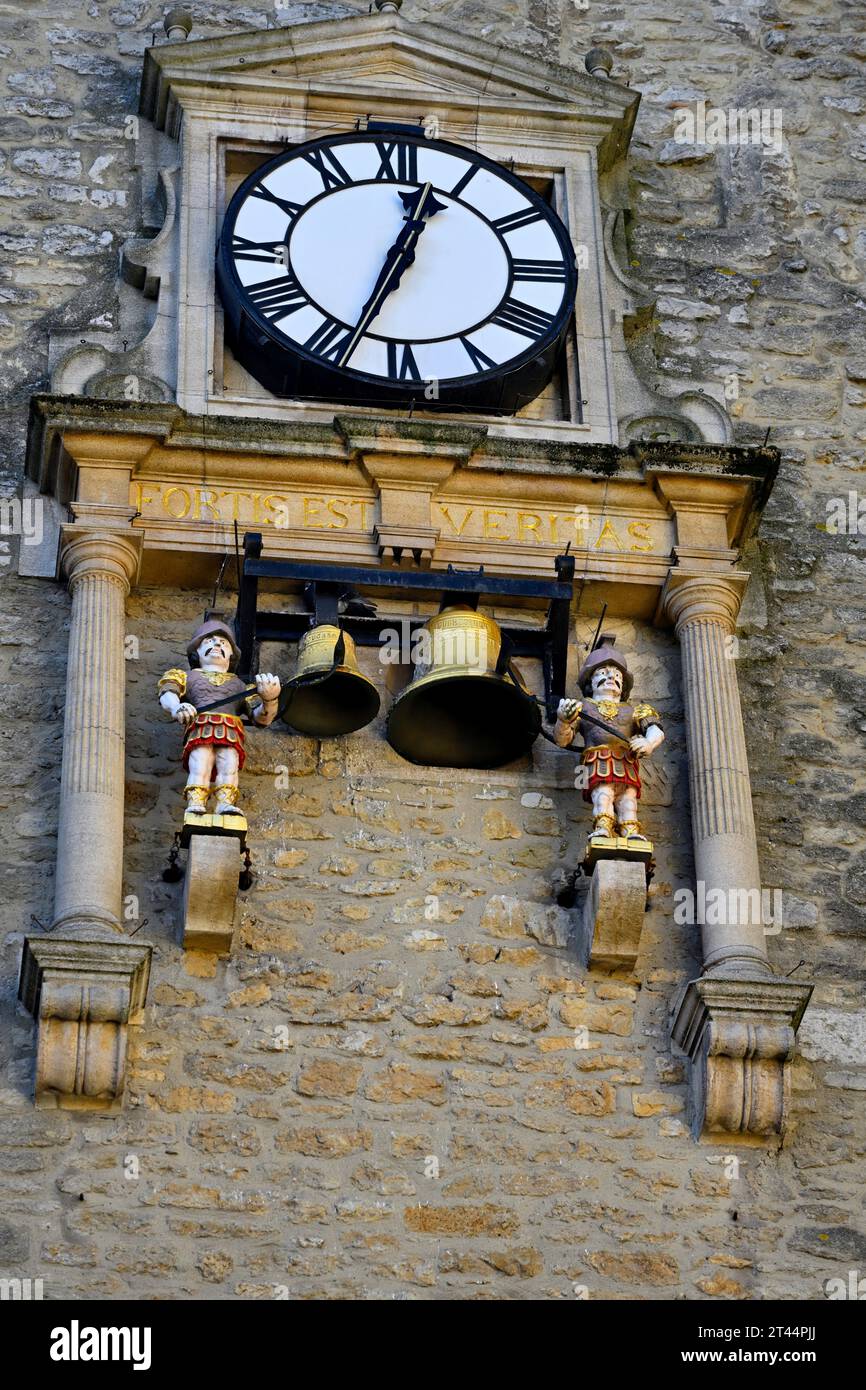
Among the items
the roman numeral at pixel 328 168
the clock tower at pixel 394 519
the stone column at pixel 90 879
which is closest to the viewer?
the stone column at pixel 90 879

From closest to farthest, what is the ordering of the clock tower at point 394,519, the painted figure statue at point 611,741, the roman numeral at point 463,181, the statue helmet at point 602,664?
the clock tower at point 394,519 < the painted figure statue at point 611,741 < the statue helmet at point 602,664 < the roman numeral at point 463,181

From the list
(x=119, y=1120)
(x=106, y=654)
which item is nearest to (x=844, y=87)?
(x=106, y=654)

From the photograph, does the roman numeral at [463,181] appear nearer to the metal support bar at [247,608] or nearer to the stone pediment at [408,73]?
the stone pediment at [408,73]

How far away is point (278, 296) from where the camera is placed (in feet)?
37.1

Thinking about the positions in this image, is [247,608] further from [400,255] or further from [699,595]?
[400,255]

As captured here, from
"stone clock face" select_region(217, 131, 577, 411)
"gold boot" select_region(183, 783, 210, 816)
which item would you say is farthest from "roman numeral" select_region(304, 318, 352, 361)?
"gold boot" select_region(183, 783, 210, 816)

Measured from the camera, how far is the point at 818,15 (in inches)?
525

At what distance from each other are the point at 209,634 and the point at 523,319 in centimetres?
210

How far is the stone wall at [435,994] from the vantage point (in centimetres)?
913

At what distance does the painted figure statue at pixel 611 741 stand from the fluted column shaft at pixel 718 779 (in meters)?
0.21
